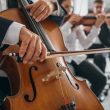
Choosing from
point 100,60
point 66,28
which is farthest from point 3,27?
point 100,60

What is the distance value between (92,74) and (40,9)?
138 centimetres

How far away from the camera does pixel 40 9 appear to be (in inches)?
33.4

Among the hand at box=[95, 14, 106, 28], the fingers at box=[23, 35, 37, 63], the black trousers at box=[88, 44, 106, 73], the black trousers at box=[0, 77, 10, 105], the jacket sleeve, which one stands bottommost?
the black trousers at box=[88, 44, 106, 73]

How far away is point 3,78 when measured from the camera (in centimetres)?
86

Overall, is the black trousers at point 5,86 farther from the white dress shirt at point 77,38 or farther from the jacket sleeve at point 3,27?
the white dress shirt at point 77,38

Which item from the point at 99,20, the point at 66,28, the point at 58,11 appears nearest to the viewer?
the point at 58,11

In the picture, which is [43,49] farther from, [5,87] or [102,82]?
[102,82]

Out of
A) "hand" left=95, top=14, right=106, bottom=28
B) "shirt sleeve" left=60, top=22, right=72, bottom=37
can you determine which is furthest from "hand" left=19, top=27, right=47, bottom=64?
"hand" left=95, top=14, right=106, bottom=28

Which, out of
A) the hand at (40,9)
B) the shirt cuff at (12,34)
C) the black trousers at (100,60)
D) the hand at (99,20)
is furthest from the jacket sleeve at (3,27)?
the black trousers at (100,60)

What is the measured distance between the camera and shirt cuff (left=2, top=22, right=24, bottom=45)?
27.3 inches

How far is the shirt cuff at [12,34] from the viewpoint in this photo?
2.27ft

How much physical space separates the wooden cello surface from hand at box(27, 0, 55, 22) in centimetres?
5

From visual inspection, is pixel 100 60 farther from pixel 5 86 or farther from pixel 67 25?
pixel 5 86

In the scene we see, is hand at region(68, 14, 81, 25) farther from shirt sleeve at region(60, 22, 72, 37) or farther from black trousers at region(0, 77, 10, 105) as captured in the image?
black trousers at region(0, 77, 10, 105)
